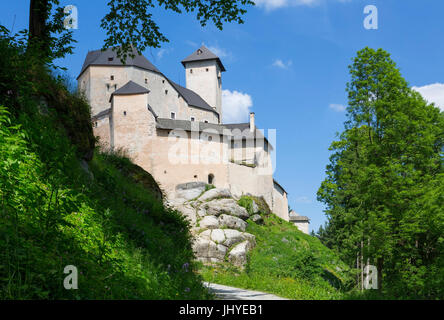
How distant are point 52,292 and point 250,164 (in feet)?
148

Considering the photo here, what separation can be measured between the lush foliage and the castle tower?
45115 millimetres

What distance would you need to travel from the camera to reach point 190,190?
1537 inches

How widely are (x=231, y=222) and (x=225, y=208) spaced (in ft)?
6.22

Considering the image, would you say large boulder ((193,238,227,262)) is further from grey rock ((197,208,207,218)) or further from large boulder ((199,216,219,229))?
grey rock ((197,208,207,218))

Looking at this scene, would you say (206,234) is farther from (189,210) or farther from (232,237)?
(189,210)

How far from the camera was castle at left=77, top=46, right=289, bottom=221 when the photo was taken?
4056 cm

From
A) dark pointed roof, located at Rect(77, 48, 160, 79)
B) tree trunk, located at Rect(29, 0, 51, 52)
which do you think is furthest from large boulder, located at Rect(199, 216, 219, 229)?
dark pointed roof, located at Rect(77, 48, 160, 79)

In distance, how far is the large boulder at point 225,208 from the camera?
34688 millimetres

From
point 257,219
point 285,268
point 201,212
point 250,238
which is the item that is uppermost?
point 201,212

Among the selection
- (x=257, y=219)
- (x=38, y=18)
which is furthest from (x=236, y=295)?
(x=257, y=219)

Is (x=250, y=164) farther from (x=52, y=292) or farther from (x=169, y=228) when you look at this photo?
(x=52, y=292)

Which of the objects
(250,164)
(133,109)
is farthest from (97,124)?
(250,164)

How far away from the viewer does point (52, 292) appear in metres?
3.24

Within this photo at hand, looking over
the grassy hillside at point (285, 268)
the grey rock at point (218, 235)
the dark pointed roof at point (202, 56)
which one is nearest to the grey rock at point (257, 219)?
the grassy hillside at point (285, 268)
